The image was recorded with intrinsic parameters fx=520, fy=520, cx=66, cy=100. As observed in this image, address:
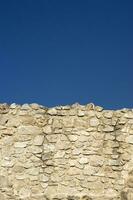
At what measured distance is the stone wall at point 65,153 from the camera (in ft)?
34.6

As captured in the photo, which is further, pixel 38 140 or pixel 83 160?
pixel 38 140

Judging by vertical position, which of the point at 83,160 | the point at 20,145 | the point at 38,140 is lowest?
the point at 83,160

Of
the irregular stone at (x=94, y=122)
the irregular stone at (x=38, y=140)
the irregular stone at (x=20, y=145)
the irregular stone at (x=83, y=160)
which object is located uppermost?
the irregular stone at (x=94, y=122)

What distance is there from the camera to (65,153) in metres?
10.7

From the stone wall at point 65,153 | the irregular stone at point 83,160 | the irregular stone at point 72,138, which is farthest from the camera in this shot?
the irregular stone at point 72,138

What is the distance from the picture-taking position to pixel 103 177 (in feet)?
34.8

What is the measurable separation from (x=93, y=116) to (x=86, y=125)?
241 millimetres

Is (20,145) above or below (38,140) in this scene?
below

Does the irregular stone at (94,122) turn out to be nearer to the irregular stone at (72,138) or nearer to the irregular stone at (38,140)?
the irregular stone at (72,138)

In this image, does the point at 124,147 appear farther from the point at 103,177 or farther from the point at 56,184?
the point at 56,184

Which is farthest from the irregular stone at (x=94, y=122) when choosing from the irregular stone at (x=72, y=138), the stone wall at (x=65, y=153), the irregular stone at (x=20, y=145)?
the irregular stone at (x=20, y=145)

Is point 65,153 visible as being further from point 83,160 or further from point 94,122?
point 94,122

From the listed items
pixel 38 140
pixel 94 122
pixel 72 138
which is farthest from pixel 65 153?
pixel 94 122

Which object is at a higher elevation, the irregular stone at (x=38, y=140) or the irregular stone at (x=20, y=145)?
the irregular stone at (x=38, y=140)
